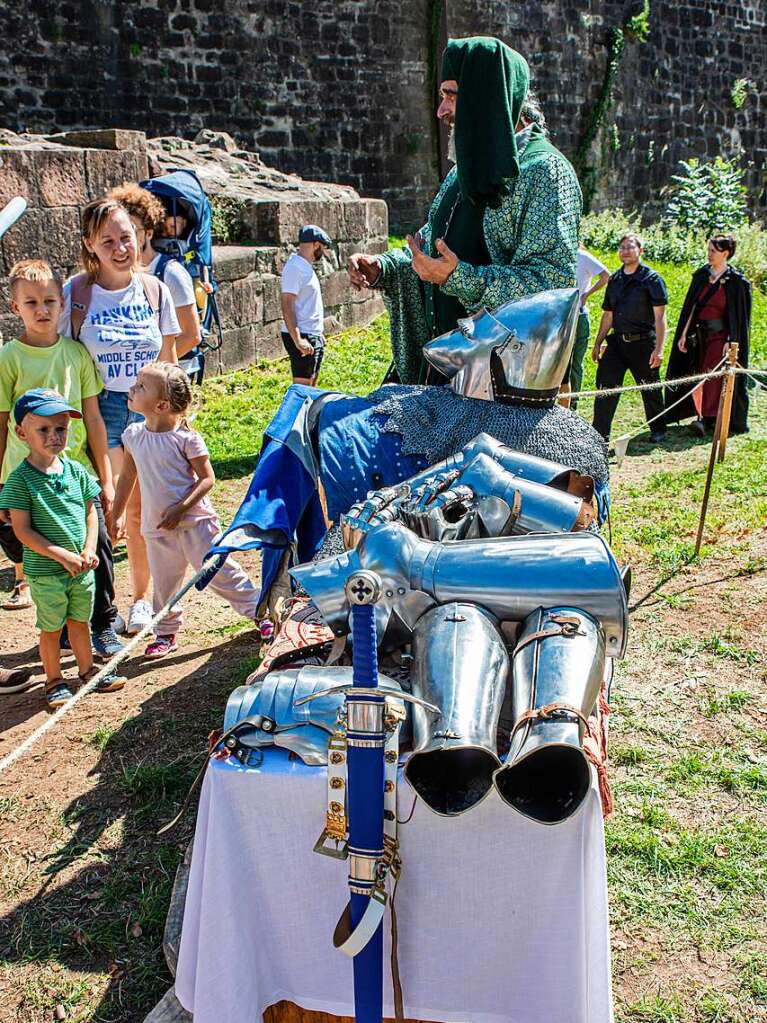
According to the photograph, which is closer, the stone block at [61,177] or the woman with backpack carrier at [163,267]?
the woman with backpack carrier at [163,267]

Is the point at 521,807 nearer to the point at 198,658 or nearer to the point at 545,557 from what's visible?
the point at 545,557

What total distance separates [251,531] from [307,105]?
44.5ft

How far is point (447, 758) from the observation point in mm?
1795

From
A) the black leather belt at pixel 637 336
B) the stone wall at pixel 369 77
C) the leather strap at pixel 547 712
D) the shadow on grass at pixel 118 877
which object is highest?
the stone wall at pixel 369 77

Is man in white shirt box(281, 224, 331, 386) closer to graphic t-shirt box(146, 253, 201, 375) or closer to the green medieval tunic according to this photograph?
graphic t-shirt box(146, 253, 201, 375)

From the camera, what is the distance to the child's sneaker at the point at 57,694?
3658 millimetres

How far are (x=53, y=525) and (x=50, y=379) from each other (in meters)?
0.81

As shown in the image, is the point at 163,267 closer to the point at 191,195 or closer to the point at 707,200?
the point at 191,195

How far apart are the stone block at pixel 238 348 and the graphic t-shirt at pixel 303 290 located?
1453 millimetres

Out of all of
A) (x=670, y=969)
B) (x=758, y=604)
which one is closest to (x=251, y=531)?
(x=670, y=969)

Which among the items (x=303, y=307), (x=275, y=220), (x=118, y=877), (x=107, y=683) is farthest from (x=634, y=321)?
(x=118, y=877)

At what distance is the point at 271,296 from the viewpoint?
9.22m

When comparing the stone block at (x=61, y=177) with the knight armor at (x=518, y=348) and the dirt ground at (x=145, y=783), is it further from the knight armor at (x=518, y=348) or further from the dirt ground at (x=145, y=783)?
the knight armor at (x=518, y=348)

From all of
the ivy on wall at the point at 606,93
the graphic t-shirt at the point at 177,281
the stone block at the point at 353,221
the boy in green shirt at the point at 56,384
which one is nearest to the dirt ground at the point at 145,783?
the boy in green shirt at the point at 56,384
